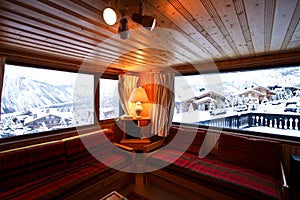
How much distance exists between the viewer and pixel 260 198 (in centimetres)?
171

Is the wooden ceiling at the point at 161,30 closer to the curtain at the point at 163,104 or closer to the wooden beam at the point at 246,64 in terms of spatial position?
the wooden beam at the point at 246,64

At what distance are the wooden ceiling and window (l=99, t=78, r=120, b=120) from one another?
118 centimetres

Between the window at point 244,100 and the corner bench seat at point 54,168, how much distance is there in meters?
1.75

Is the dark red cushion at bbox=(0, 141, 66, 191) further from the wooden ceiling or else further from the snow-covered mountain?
the wooden ceiling

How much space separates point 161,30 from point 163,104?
206cm

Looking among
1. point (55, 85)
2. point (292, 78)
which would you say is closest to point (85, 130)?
point (55, 85)

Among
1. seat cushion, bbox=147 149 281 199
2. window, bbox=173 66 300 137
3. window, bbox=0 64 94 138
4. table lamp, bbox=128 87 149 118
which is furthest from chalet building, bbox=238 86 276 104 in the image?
window, bbox=0 64 94 138

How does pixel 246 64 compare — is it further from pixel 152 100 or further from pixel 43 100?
pixel 43 100

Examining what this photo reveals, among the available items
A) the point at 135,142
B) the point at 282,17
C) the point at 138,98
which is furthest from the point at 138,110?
the point at 282,17

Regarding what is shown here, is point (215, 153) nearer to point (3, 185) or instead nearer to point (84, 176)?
point (84, 176)

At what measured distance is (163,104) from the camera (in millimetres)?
3359

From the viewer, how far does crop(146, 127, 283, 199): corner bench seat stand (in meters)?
1.85

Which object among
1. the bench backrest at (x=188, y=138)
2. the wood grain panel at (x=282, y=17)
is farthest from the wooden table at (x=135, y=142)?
the wood grain panel at (x=282, y=17)

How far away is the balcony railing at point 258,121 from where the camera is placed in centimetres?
229
